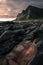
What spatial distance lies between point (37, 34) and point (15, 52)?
4771 mm

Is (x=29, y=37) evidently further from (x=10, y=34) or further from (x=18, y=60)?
(x=18, y=60)

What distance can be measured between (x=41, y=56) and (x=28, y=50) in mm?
4403

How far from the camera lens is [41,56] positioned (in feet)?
59.6

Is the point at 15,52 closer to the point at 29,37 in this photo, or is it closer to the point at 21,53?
the point at 21,53

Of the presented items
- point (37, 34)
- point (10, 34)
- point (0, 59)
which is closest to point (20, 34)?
point (10, 34)

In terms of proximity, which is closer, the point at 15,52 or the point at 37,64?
the point at 37,64

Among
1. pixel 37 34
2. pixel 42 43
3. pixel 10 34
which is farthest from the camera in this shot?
pixel 10 34

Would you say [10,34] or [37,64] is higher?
[10,34]

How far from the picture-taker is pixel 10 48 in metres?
23.9

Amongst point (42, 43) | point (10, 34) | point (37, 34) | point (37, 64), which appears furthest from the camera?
point (10, 34)

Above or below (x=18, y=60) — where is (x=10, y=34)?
above

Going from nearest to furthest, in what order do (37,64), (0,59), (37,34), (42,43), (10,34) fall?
1. (37,64)
2. (42,43)
3. (0,59)
4. (37,34)
5. (10,34)

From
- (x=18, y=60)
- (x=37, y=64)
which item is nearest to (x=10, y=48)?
(x=18, y=60)

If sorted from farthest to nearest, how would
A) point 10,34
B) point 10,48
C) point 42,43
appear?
1. point 10,34
2. point 10,48
3. point 42,43
